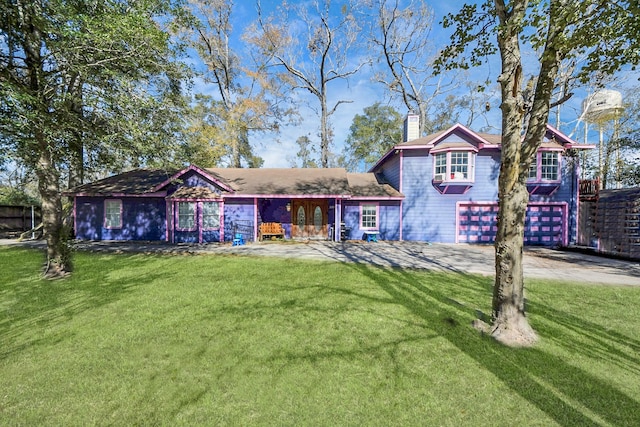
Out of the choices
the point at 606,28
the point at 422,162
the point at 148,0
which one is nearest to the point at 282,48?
the point at 422,162

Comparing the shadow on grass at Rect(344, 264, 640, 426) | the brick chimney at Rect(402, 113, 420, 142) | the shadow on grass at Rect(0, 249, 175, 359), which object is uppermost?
the brick chimney at Rect(402, 113, 420, 142)

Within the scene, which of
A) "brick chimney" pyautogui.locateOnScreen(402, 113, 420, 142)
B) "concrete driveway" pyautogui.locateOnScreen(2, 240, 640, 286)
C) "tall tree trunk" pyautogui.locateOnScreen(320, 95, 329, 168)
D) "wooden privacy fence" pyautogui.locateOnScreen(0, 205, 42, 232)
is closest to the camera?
"concrete driveway" pyautogui.locateOnScreen(2, 240, 640, 286)

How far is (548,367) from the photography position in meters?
3.18

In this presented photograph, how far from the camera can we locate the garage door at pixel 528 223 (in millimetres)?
13781

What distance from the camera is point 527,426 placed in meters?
2.33

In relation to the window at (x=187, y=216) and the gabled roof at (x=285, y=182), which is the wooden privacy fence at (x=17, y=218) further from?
the gabled roof at (x=285, y=182)

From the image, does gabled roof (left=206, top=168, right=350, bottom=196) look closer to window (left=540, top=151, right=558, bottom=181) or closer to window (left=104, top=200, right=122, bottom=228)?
window (left=104, top=200, right=122, bottom=228)

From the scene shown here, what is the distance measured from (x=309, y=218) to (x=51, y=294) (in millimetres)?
10930

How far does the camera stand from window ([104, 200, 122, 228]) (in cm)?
1413

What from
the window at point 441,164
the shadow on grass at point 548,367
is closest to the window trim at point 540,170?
the window at point 441,164

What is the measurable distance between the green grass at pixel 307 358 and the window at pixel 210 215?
7625mm

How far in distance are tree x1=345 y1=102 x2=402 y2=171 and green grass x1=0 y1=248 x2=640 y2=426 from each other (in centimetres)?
2616

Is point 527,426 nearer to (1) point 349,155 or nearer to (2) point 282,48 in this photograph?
(2) point 282,48

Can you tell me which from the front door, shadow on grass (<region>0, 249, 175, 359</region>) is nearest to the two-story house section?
the front door
